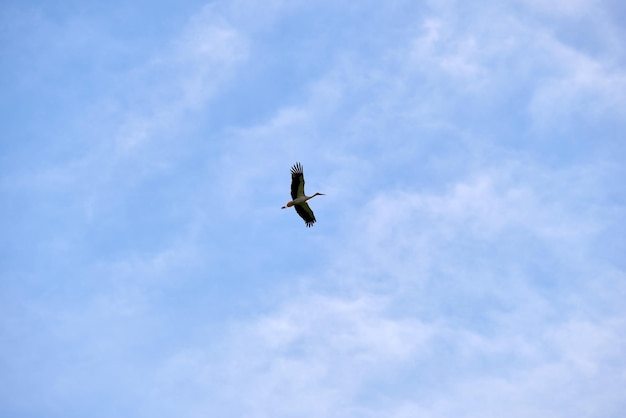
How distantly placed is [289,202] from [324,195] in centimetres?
379

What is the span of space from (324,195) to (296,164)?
536 cm

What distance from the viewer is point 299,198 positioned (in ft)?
297

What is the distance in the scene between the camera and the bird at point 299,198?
88562 millimetres

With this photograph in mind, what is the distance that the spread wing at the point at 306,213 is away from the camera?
301 ft

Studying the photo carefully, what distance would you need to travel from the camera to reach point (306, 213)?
92.5 m

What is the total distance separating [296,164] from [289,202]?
12.9 feet

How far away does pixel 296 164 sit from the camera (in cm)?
8862

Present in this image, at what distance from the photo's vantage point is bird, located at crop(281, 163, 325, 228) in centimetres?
8856

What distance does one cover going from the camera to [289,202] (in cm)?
9056

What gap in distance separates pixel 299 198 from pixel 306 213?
2.50 meters

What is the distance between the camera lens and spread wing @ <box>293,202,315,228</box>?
91875 millimetres
